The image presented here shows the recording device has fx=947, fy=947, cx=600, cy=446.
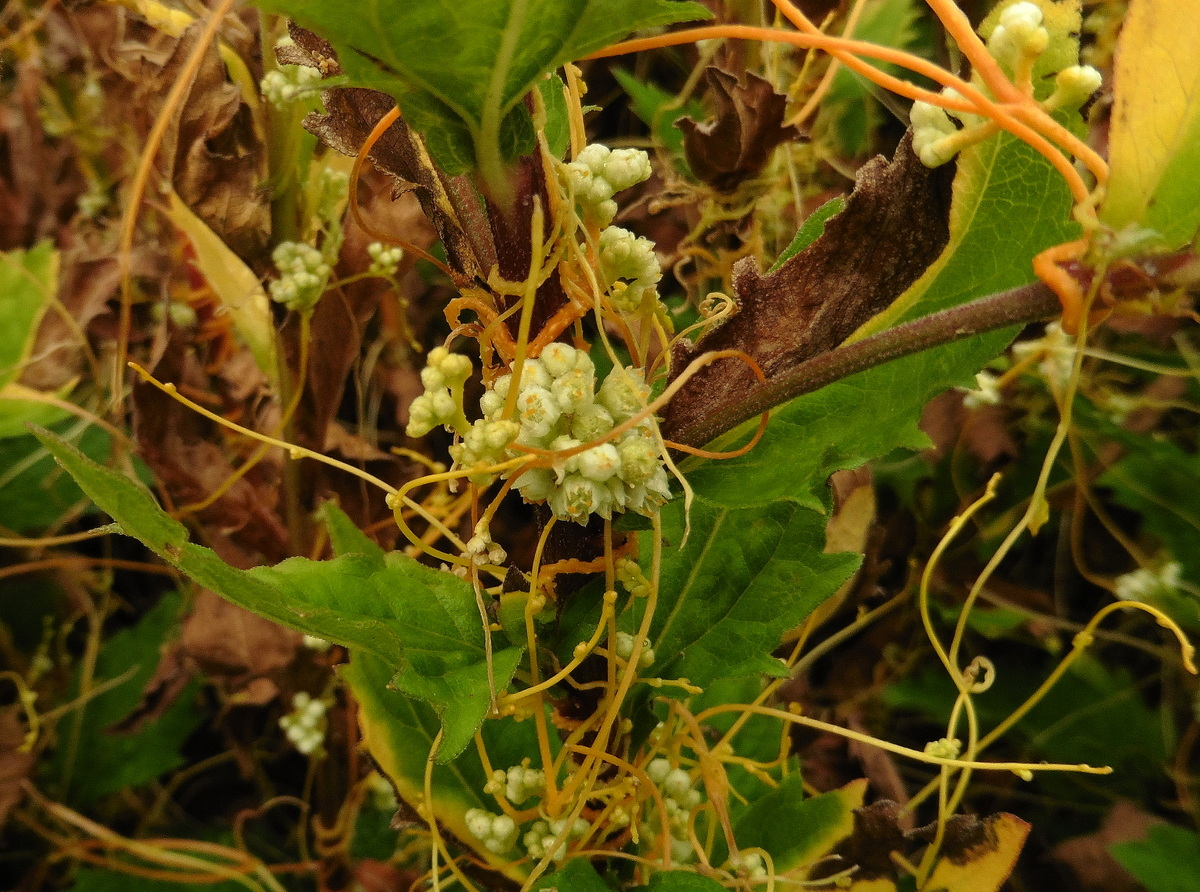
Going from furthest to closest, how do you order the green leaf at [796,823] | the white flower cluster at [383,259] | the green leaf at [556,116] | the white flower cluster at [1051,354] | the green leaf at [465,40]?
the white flower cluster at [1051,354]
the white flower cluster at [383,259]
the green leaf at [796,823]
the green leaf at [556,116]
the green leaf at [465,40]

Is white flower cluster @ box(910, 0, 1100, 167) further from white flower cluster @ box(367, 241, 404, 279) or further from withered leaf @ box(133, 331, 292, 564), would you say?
withered leaf @ box(133, 331, 292, 564)

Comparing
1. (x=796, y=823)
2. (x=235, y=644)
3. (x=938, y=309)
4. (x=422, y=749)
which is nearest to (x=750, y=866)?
(x=796, y=823)

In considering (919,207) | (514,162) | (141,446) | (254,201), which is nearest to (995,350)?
(919,207)

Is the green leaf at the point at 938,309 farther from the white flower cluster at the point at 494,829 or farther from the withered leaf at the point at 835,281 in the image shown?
the white flower cluster at the point at 494,829

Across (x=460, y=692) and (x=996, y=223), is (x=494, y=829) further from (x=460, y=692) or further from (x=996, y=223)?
(x=996, y=223)

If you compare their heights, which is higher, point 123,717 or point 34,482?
point 34,482

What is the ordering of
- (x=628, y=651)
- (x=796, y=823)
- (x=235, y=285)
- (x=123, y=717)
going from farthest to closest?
(x=123, y=717) < (x=235, y=285) < (x=796, y=823) < (x=628, y=651)

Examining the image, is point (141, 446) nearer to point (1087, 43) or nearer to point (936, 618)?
point (936, 618)

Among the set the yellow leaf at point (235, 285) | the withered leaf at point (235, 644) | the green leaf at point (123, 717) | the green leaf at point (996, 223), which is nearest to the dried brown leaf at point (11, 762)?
the green leaf at point (123, 717)
